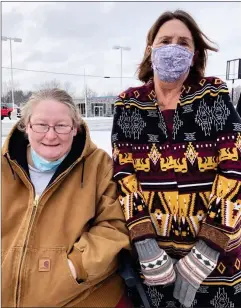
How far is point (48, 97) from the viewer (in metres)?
1.62

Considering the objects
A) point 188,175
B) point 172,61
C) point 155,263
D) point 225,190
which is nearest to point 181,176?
point 188,175

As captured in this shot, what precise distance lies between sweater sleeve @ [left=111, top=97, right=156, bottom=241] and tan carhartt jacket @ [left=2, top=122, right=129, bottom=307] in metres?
0.06

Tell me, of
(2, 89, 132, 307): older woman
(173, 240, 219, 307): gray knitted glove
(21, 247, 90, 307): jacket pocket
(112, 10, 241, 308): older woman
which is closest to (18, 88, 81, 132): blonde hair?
Result: (2, 89, 132, 307): older woman

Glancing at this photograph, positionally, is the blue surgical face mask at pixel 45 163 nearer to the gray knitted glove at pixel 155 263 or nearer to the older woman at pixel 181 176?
the older woman at pixel 181 176

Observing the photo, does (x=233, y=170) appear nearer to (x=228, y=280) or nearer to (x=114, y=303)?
(x=228, y=280)

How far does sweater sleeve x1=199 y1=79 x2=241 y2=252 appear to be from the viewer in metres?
1.42

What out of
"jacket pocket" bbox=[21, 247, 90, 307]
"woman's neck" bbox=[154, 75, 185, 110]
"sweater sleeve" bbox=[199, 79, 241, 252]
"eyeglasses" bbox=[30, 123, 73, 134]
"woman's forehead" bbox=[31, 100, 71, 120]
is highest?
"woman's neck" bbox=[154, 75, 185, 110]

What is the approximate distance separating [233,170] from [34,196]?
35.8 inches

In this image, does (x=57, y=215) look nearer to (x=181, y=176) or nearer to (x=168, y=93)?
(x=181, y=176)

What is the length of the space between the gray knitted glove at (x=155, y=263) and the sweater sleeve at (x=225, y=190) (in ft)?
0.67

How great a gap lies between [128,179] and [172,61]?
60 cm

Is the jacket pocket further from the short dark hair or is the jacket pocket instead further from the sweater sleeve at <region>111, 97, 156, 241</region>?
the short dark hair

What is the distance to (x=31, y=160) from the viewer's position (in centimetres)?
168

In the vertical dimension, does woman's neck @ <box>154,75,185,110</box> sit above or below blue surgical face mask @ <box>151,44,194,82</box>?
below
